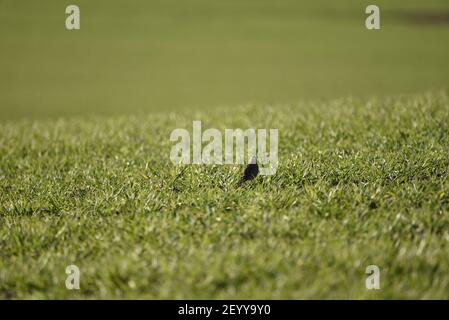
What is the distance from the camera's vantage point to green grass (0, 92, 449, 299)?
354 cm

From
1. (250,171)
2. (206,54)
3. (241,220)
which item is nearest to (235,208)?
(241,220)

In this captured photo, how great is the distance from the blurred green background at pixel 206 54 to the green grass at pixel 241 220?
29.1 ft

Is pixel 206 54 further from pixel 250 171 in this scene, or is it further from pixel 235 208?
pixel 235 208

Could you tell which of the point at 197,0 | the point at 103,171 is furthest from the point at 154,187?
the point at 197,0

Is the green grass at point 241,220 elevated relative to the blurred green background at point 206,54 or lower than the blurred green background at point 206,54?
lower

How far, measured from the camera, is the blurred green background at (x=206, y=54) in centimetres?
1795

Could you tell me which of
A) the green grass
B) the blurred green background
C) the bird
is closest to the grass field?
the green grass

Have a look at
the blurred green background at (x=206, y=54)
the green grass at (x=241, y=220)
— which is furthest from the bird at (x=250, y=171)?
the blurred green background at (x=206, y=54)

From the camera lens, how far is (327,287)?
11.1ft

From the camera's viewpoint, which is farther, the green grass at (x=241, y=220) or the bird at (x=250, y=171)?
the bird at (x=250, y=171)

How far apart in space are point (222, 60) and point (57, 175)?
1959 cm

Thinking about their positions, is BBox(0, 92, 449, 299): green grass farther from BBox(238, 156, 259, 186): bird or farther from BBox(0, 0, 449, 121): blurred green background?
BBox(0, 0, 449, 121): blurred green background

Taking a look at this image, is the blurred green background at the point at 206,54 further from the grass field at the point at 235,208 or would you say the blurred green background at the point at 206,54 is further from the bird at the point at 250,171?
the bird at the point at 250,171

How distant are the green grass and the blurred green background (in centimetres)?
886
